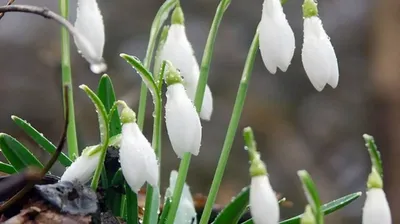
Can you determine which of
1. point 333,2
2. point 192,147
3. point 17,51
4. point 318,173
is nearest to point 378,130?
point 318,173

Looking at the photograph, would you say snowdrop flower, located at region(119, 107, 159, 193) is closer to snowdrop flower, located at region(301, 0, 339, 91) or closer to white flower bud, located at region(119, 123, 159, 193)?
white flower bud, located at region(119, 123, 159, 193)

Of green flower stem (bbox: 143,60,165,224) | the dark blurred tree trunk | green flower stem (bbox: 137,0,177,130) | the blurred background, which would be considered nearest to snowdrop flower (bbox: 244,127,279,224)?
green flower stem (bbox: 143,60,165,224)

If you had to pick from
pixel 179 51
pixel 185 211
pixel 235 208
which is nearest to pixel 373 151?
pixel 235 208

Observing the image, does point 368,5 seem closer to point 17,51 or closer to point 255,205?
point 17,51

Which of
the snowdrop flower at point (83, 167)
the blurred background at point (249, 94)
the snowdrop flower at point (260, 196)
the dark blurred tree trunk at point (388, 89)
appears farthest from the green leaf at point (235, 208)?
the blurred background at point (249, 94)

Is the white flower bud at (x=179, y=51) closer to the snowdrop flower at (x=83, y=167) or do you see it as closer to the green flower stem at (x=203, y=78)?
the green flower stem at (x=203, y=78)

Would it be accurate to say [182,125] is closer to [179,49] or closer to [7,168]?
[179,49]

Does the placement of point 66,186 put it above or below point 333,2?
below
